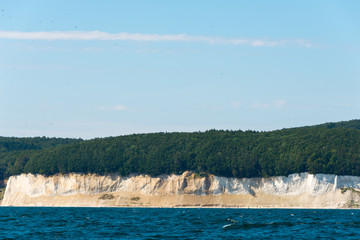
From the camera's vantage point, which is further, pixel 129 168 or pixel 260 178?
pixel 129 168

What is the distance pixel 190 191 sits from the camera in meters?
177

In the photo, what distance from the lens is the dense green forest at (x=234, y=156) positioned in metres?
167

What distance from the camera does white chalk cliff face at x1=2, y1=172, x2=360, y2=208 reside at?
537ft

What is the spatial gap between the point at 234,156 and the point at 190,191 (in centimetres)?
1473

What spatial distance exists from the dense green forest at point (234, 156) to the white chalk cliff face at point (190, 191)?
201 centimetres

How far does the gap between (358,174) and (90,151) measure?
252ft

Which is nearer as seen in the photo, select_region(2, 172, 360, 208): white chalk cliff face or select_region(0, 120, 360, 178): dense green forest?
select_region(2, 172, 360, 208): white chalk cliff face

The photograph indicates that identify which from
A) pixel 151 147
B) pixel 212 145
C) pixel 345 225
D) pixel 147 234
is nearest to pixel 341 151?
pixel 212 145

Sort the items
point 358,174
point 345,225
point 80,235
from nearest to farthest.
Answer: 1. point 80,235
2. point 345,225
3. point 358,174

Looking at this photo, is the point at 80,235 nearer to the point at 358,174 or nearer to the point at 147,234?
the point at 147,234

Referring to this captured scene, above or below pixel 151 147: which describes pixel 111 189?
below

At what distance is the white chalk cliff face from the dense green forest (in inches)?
79.3

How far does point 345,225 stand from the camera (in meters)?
79.8

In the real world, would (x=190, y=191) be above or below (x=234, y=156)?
below
